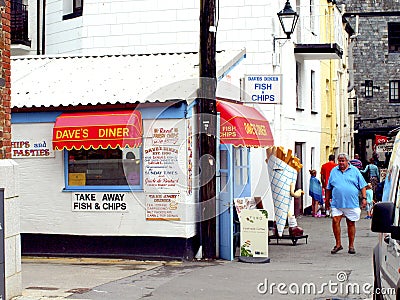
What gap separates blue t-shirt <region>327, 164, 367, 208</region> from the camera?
42.7ft

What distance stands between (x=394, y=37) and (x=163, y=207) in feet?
108

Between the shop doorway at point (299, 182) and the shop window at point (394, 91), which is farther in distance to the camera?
the shop window at point (394, 91)

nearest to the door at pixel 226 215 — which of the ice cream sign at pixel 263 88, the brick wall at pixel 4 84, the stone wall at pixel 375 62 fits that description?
the ice cream sign at pixel 263 88

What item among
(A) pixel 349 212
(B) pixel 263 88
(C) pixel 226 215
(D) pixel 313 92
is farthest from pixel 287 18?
(D) pixel 313 92

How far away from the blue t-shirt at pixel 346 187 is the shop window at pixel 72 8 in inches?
356

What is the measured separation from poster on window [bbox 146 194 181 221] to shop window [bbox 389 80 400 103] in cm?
3216

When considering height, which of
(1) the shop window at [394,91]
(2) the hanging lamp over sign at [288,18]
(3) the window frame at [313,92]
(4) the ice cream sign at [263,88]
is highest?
(1) the shop window at [394,91]

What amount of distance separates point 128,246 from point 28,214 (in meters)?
1.92

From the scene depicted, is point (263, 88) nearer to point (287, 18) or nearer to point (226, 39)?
point (287, 18)

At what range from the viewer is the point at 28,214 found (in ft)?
42.0

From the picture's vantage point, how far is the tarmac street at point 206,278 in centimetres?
948

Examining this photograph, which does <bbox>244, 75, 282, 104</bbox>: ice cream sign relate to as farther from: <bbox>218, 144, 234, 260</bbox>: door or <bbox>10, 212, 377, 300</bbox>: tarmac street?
<bbox>10, 212, 377, 300</bbox>: tarmac street

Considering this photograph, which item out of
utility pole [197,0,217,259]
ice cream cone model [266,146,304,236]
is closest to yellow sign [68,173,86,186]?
utility pole [197,0,217,259]

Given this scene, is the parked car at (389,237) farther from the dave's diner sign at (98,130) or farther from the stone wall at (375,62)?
the stone wall at (375,62)
